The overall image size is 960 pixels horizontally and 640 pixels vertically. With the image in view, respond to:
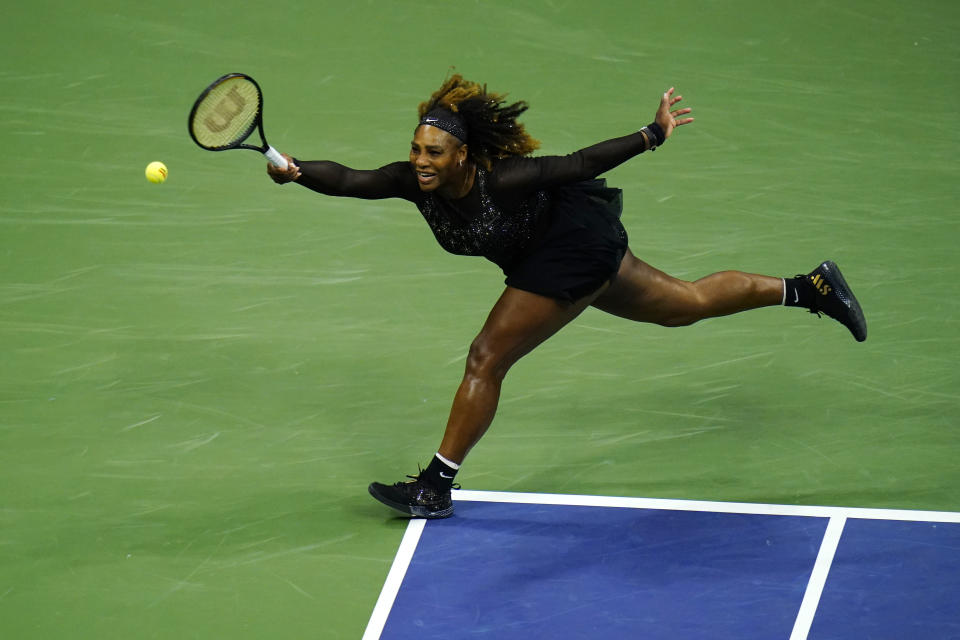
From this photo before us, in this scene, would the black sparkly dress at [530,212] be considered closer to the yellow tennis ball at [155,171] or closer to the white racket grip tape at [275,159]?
the white racket grip tape at [275,159]

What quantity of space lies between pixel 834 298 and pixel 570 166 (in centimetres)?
177

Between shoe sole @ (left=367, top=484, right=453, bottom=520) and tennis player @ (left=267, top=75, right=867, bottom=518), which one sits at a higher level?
tennis player @ (left=267, top=75, right=867, bottom=518)

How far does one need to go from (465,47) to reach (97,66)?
2.63m

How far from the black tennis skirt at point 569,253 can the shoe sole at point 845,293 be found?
1.29 metres

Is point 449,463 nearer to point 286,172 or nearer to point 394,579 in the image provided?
point 394,579

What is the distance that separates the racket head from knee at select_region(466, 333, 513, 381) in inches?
46.4

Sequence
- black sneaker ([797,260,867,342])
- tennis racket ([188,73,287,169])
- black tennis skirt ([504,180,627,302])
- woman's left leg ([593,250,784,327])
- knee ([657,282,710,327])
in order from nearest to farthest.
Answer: tennis racket ([188,73,287,169]) → black tennis skirt ([504,180,627,302]) → woman's left leg ([593,250,784,327]) → knee ([657,282,710,327]) → black sneaker ([797,260,867,342])

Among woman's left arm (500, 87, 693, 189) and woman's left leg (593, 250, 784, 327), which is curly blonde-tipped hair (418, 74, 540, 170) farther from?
woman's left leg (593, 250, 784, 327)

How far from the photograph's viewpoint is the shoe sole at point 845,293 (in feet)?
21.3

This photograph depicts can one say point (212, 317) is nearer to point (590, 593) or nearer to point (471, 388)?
point (471, 388)

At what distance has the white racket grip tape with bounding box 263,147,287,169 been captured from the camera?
5.25 m

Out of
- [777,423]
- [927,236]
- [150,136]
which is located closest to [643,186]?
[927,236]

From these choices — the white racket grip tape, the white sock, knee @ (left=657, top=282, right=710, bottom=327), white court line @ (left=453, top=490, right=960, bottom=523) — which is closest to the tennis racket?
the white racket grip tape

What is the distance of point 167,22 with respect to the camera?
10.4 m
